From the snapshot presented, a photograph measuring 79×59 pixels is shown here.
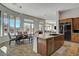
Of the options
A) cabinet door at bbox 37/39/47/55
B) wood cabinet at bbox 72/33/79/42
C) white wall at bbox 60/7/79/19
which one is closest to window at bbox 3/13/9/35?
cabinet door at bbox 37/39/47/55

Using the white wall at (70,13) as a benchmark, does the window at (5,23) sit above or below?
below

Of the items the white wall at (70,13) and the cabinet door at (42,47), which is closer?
the cabinet door at (42,47)

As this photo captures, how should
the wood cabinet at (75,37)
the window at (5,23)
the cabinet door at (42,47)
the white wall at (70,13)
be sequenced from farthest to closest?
the white wall at (70,13), the wood cabinet at (75,37), the window at (5,23), the cabinet door at (42,47)

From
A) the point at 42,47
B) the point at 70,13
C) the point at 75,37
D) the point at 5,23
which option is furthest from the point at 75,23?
the point at 5,23

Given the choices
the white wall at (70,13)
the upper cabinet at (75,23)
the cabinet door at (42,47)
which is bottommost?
the cabinet door at (42,47)

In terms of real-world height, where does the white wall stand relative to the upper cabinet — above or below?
above

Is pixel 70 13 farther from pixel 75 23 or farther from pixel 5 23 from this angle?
pixel 5 23

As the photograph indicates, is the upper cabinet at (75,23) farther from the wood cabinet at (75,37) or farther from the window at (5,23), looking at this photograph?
the window at (5,23)

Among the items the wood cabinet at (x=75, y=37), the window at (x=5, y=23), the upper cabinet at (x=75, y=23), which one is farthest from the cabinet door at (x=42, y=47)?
the upper cabinet at (x=75, y=23)

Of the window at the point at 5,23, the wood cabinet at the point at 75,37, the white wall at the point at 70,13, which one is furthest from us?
the white wall at the point at 70,13

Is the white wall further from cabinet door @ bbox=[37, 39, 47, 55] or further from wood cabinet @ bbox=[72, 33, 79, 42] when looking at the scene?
cabinet door @ bbox=[37, 39, 47, 55]

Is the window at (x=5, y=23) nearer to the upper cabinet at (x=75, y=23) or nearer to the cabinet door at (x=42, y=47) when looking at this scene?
the cabinet door at (x=42, y=47)

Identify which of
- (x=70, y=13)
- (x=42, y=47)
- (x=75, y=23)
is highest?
(x=70, y=13)

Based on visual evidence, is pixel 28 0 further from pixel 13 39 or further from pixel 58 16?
pixel 58 16
